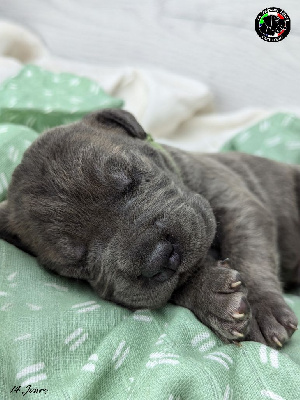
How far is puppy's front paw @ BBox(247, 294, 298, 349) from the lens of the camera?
1807mm

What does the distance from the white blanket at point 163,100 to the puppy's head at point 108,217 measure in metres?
1.96

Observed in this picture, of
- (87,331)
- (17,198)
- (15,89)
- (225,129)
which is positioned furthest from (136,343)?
(225,129)

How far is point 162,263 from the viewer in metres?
1.72

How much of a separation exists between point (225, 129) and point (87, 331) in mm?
2902

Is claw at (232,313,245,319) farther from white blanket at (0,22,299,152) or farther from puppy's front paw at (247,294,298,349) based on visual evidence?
white blanket at (0,22,299,152)

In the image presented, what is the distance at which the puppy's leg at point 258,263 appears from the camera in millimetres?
1840

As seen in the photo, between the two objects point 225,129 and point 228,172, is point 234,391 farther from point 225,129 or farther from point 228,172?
point 225,129
